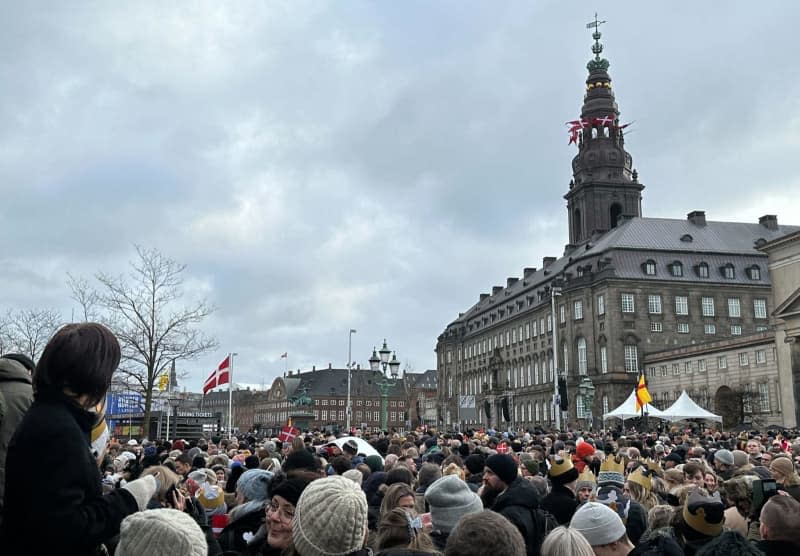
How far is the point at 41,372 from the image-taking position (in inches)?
144

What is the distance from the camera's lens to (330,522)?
3.70 m

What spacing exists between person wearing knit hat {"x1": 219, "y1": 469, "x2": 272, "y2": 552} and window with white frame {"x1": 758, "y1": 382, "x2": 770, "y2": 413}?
61439mm

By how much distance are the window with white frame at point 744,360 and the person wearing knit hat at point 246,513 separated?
63101mm

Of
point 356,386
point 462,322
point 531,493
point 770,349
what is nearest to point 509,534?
point 531,493

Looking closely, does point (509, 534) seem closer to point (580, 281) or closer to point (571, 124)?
point (580, 281)

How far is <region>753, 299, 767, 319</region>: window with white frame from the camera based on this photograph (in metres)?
83.4

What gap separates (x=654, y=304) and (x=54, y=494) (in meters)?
82.5

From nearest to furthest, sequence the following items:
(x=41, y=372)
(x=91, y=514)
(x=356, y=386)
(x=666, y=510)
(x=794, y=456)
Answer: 1. (x=91, y=514)
2. (x=41, y=372)
3. (x=666, y=510)
4. (x=794, y=456)
5. (x=356, y=386)

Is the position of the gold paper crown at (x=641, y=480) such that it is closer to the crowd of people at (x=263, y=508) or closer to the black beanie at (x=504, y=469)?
the crowd of people at (x=263, y=508)

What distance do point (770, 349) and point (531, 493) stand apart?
5982 centimetres

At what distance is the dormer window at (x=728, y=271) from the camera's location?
8381cm

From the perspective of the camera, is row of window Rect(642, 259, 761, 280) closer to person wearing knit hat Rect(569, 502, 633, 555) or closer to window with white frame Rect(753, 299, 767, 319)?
window with white frame Rect(753, 299, 767, 319)

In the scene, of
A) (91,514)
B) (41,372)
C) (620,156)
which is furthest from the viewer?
(620,156)

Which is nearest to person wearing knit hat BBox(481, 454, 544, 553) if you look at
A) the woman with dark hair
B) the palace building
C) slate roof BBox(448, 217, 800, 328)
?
the woman with dark hair
